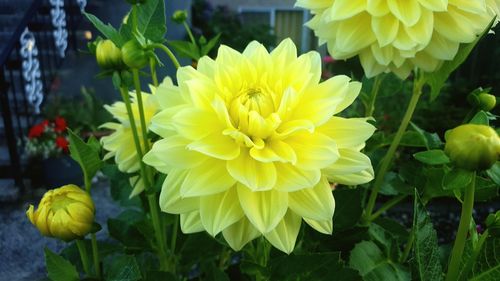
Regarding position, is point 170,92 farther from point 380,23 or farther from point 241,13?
point 241,13

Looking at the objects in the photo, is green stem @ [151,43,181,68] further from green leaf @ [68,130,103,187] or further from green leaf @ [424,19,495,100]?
green leaf @ [424,19,495,100]

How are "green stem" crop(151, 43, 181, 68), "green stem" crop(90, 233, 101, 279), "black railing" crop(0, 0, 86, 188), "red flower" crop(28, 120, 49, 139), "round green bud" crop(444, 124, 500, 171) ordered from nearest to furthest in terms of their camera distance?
"round green bud" crop(444, 124, 500, 171), "green stem" crop(151, 43, 181, 68), "green stem" crop(90, 233, 101, 279), "black railing" crop(0, 0, 86, 188), "red flower" crop(28, 120, 49, 139)

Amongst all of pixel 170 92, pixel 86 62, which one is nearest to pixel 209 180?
pixel 170 92

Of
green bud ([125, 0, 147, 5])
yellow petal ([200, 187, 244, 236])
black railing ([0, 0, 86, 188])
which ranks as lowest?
black railing ([0, 0, 86, 188])

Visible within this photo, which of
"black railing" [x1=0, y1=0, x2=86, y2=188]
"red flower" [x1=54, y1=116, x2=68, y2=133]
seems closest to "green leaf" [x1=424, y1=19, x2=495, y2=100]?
"black railing" [x1=0, y1=0, x2=86, y2=188]

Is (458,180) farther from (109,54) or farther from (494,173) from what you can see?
(109,54)

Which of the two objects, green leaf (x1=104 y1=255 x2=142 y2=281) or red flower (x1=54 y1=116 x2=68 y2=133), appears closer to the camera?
green leaf (x1=104 y1=255 x2=142 y2=281)

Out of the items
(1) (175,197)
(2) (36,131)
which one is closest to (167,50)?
(1) (175,197)

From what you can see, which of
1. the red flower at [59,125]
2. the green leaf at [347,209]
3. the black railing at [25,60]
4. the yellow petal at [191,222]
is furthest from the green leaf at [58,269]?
the red flower at [59,125]
